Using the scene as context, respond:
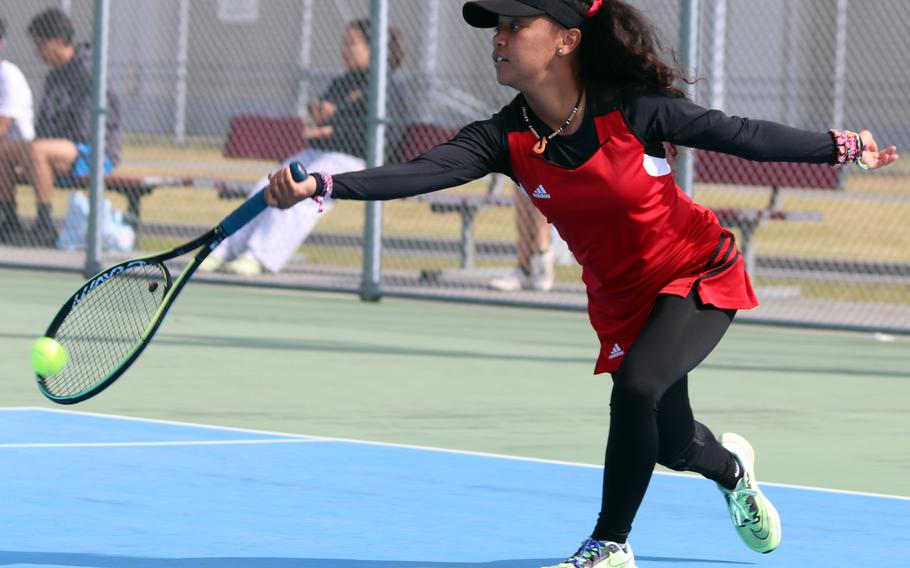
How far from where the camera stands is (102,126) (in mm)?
14414

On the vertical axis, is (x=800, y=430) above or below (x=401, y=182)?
below

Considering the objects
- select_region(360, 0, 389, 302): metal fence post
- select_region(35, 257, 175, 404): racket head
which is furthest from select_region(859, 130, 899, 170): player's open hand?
select_region(360, 0, 389, 302): metal fence post

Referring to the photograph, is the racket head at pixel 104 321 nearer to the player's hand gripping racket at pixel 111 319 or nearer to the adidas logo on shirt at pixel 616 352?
the player's hand gripping racket at pixel 111 319

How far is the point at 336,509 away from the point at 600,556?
1.28m

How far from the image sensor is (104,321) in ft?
20.2

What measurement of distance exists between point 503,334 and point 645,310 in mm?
6734

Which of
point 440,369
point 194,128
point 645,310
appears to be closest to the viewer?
point 645,310

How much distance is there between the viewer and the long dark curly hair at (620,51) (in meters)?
5.48

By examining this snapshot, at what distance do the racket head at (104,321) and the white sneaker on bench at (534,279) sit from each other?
26.6 feet

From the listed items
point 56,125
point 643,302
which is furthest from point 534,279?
point 643,302

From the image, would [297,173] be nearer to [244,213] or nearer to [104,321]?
[244,213]

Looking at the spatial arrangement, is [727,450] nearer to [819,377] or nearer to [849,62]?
[819,377]

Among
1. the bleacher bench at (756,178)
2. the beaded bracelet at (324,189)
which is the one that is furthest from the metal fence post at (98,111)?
the beaded bracelet at (324,189)

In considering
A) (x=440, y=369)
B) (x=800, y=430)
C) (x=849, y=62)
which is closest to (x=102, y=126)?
(x=440, y=369)
